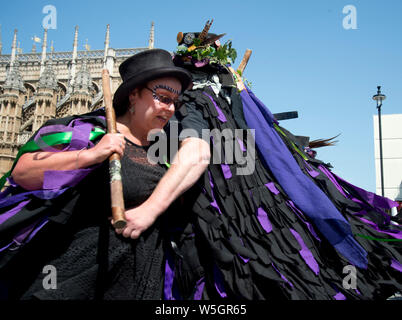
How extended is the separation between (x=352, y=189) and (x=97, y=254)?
2476 mm

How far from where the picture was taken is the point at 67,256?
6.54 feet

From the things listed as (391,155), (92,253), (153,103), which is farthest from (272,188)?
(391,155)

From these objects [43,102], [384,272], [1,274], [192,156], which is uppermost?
[43,102]

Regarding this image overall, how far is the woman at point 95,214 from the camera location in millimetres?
1904

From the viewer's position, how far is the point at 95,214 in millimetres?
2080

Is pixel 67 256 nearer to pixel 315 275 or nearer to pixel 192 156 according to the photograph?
pixel 192 156

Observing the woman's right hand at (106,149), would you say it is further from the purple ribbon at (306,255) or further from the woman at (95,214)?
the purple ribbon at (306,255)

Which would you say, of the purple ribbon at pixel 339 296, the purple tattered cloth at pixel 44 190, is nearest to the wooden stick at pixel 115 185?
the purple tattered cloth at pixel 44 190

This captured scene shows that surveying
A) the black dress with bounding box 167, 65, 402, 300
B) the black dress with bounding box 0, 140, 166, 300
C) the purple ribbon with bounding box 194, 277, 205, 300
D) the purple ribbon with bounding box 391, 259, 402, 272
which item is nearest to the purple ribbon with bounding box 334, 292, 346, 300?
the black dress with bounding box 167, 65, 402, 300

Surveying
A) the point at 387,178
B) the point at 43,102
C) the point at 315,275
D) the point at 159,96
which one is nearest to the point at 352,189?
the point at 315,275

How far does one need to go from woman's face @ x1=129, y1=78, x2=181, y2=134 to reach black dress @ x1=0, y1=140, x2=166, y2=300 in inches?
9.4

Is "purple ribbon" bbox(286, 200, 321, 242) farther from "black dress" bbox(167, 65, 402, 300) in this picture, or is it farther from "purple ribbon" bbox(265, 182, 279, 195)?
"purple ribbon" bbox(265, 182, 279, 195)

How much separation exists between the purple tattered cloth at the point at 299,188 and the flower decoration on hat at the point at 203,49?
0.41m
